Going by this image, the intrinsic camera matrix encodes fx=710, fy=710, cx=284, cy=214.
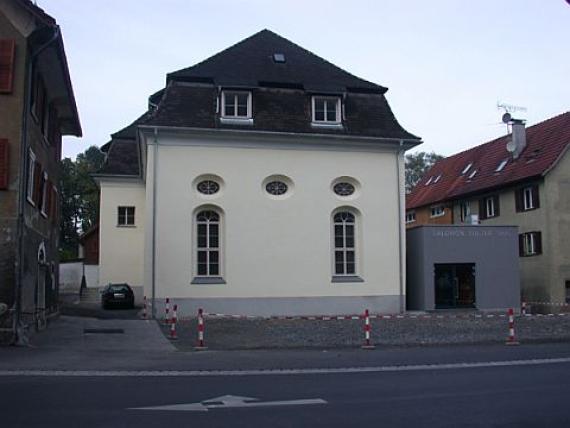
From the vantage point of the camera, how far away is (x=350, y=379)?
11.8m

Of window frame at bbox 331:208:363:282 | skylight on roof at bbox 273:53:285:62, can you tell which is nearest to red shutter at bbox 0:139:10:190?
window frame at bbox 331:208:363:282

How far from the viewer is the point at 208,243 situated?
95.6 ft

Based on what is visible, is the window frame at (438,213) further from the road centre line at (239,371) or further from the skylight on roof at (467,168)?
the road centre line at (239,371)

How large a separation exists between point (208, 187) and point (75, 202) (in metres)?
58.8

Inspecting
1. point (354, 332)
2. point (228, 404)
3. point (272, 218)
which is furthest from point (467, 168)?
point (228, 404)

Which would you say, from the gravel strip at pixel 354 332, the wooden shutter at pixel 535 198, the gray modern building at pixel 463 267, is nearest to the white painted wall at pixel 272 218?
the gray modern building at pixel 463 267

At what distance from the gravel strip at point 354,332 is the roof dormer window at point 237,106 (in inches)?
338

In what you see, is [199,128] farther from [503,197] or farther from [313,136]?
[503,197]

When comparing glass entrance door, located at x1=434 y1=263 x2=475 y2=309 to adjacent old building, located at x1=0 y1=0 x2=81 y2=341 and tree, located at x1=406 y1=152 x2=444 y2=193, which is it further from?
tree, located at x1=406 y1=152 x2=444 y2=193

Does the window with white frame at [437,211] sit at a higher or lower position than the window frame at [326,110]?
lower

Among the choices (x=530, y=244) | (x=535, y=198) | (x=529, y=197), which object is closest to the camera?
(x=535, y=198)

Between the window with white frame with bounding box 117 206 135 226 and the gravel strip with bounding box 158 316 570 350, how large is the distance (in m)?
15.2

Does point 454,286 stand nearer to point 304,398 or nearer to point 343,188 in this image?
point 343,188

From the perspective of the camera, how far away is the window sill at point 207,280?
93.4ft
